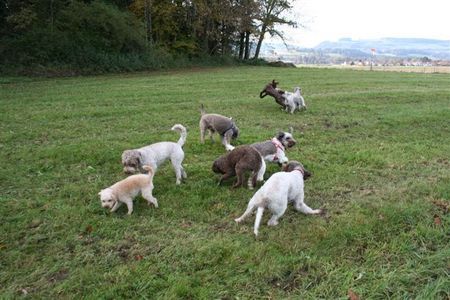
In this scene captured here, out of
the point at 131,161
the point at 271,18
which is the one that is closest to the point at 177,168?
the point at 131,161

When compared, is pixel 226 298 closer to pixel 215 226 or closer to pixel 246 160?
pixel 215 226

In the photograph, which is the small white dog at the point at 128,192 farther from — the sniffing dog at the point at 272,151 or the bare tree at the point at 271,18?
the bare tree at the point at 271,18

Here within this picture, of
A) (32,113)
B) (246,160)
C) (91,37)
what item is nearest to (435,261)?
(246,160)

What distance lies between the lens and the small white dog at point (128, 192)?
5.65m

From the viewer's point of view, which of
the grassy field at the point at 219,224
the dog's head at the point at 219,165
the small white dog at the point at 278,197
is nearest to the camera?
the grassy field at the point at 219,224

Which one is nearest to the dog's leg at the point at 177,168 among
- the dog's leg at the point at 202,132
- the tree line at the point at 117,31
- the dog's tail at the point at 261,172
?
the dog's tail at the point at 261,172

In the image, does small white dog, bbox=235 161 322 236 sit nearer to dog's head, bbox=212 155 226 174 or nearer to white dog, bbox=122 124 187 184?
dog's head, bbox=212 155 226 174

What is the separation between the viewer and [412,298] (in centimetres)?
389

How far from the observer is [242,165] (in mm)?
6391

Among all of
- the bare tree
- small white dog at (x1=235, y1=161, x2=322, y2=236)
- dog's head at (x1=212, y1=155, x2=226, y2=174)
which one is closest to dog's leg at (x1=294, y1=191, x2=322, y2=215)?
small white dog at (x1=235, y1=161, x2=322, y2=236)

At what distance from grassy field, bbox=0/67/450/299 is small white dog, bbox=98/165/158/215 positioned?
0.19 meters

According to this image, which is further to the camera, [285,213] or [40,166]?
[40,166]

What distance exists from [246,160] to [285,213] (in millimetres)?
1177

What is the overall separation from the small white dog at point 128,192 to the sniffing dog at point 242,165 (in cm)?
136
